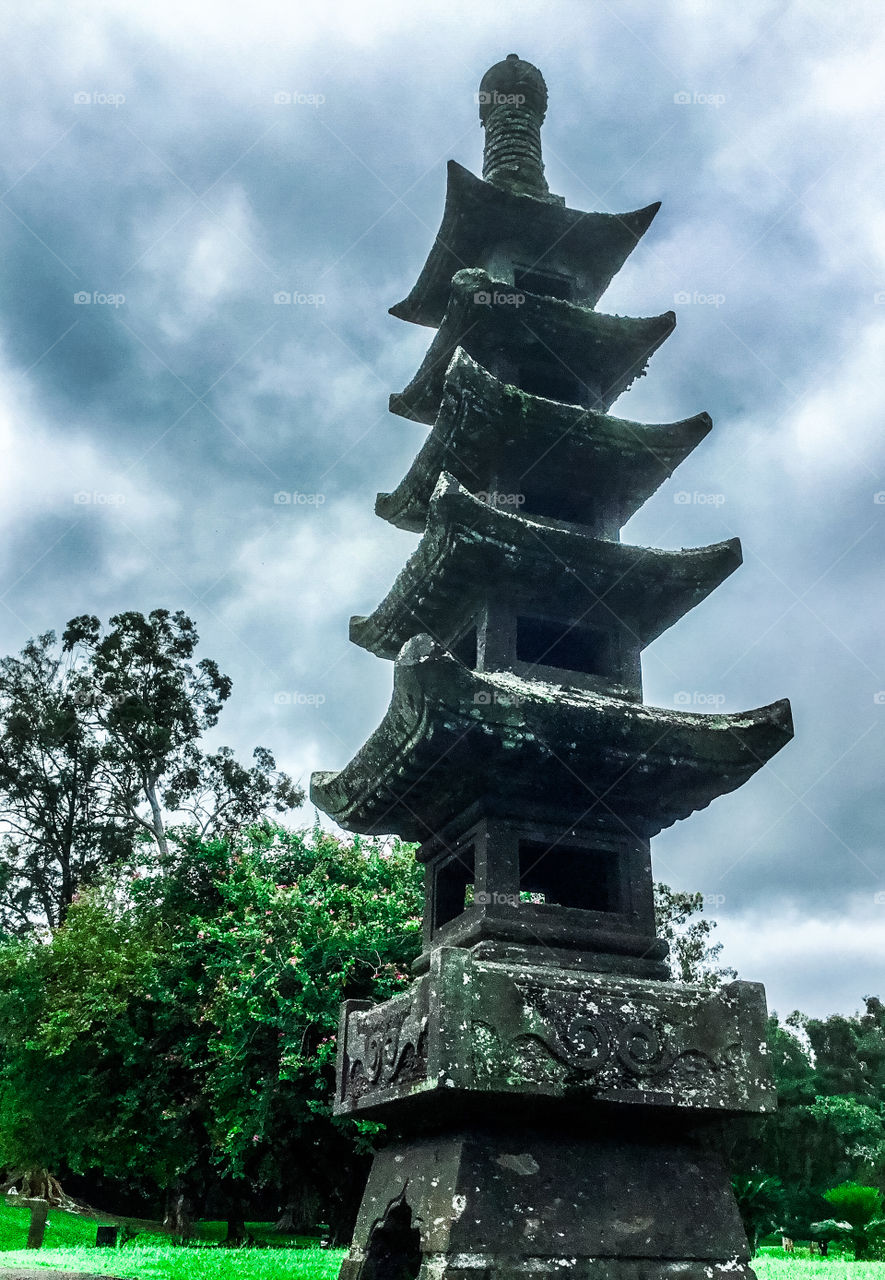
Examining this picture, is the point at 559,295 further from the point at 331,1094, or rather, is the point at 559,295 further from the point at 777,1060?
the point at 777,1060

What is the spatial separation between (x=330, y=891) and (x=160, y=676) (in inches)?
631

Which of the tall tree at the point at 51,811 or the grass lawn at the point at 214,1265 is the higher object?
the tall tree at the point at 51,811

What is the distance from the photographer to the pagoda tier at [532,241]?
1188cm

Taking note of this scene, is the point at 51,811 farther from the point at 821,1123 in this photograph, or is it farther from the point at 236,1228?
the point at 821,1123

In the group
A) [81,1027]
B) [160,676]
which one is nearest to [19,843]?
[160,676]

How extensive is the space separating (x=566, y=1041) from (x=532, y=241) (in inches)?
383

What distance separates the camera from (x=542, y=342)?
1135 cm

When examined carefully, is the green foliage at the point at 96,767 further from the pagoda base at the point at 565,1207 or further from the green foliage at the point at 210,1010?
the pagoda base at the point at 565,1207

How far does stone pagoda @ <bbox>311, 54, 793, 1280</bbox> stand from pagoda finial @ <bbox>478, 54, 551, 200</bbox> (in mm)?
656

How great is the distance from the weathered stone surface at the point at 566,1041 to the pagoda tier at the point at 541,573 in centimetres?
321

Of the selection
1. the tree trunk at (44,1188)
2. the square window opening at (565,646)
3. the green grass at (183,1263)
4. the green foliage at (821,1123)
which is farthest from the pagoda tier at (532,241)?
the tree trunk at (44,1188)

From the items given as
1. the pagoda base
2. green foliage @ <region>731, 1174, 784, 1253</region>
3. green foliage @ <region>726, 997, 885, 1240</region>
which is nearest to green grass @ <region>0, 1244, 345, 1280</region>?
the pagoda base

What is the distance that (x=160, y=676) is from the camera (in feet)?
110

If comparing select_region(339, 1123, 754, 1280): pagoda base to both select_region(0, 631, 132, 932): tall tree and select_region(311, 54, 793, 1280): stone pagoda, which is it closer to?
select_region(311, 54, 793, 1280): stone pagoda
